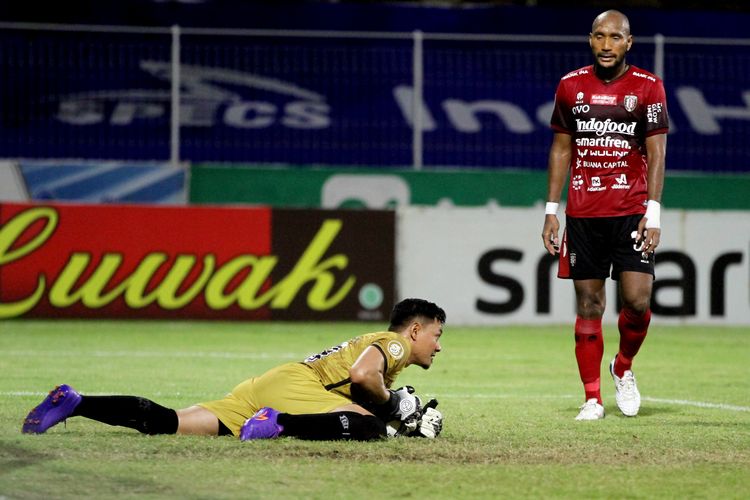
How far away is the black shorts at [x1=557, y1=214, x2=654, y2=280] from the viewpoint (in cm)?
798

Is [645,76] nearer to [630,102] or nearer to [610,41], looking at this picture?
[630,102]

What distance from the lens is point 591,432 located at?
731 centimetres

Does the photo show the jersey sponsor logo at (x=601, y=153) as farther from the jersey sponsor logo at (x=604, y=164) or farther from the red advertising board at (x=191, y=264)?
the red advertising board at (x=191, y=264)

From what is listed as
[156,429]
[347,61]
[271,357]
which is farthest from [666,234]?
[156,429]

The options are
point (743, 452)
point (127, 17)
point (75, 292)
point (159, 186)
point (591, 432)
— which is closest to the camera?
point (743, 452)

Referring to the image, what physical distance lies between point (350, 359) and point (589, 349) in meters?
1.91

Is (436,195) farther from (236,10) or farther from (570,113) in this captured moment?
(570,113)

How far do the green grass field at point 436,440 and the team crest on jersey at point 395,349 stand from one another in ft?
1.37

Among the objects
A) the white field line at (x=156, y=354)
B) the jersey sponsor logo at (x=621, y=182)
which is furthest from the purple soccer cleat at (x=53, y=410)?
the white field line at (x=156, y=354)

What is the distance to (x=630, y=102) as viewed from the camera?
796 cm

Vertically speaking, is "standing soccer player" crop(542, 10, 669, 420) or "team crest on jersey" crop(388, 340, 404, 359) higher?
"standing soccer player" crop(542, 10, 669, 420)

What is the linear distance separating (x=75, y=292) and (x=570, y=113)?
853cm

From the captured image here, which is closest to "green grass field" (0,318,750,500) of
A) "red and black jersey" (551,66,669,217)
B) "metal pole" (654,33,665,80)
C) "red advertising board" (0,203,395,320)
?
"red and black jersey" (551,66,669,217)

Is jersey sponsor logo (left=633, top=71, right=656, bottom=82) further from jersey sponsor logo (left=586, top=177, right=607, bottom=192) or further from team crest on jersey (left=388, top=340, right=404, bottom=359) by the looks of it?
team crest on jersey (left=388, top=340, right=404, bottom=359)
